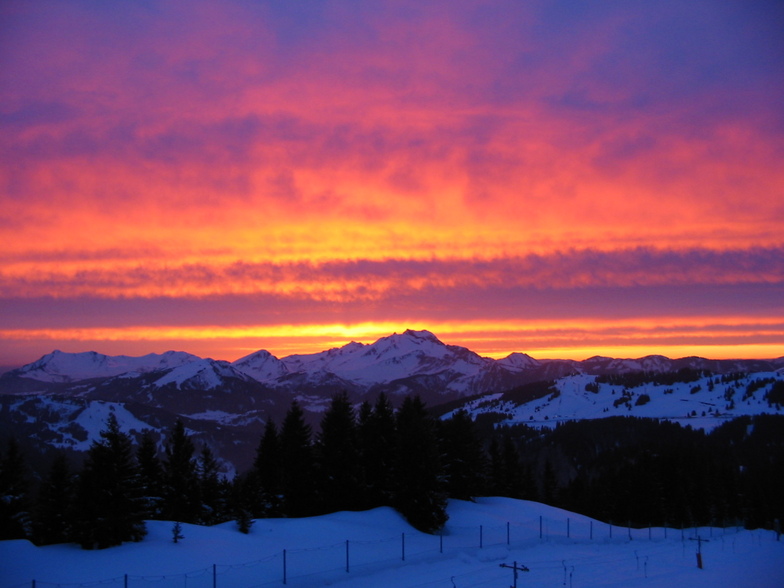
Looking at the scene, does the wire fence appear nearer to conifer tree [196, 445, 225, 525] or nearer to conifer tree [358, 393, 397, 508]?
conifer tree [358, 393, 397, 508]

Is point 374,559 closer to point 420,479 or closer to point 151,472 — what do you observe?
point 420,479

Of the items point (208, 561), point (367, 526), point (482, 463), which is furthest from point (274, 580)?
point (482, 463)

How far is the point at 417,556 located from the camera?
3388 centimetres

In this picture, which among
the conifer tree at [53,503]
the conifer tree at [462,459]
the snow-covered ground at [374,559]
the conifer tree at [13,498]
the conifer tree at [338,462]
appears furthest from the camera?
the conifer tree at [462,459]

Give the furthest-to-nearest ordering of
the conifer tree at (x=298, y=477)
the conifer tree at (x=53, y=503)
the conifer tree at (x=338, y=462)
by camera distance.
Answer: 1. the conifer tree at (x=298, y=477)
2. the conifer tree at (x=338, y=462)
3. the conifer tree at (x=53, y=503)

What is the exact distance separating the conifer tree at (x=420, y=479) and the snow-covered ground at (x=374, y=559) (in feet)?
5.30

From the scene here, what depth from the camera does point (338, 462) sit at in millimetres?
50188

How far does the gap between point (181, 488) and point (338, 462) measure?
11684 mm

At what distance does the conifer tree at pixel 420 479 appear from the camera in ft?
148

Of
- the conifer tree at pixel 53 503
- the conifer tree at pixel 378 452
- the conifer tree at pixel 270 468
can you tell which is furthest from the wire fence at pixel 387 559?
the conifer tree at pixel 53 503

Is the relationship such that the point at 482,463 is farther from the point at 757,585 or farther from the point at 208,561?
the point at 208,561

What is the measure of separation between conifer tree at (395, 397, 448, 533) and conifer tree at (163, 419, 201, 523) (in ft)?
48.3

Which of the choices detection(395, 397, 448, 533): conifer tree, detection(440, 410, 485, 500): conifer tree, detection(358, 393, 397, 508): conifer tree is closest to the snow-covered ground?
detection(395, 397, 448, 533): conifer tree

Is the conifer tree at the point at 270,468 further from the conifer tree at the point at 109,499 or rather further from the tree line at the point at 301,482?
the conifer tree at the point at 109,499
